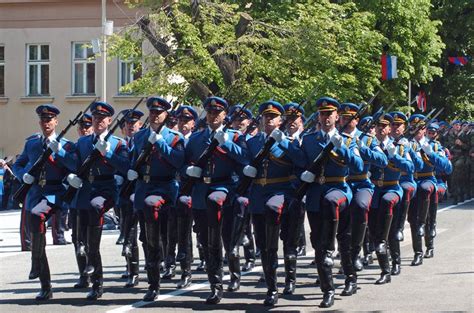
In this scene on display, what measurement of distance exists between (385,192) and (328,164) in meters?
2.48

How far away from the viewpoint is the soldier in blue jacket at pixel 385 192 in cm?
Result: 1387

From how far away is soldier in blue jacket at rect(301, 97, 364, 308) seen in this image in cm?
1176

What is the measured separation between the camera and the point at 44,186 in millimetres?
12516

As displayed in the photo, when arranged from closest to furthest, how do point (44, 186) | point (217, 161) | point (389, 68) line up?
point (217, 161) → point (44, 186) → point (389, 68)

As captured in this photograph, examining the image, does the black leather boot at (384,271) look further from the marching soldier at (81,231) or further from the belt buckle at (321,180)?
the marching soldier at (81,231)

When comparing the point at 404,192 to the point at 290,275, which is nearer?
the point at 290,275

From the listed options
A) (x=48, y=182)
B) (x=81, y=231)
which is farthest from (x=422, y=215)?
(x=48, y=182)

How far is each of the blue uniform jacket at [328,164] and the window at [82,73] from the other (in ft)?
93.8

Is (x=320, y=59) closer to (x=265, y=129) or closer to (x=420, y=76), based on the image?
(x=420, y=76)

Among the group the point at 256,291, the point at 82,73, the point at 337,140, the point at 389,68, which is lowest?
the point at 256,291

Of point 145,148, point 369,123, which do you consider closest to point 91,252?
point 145,148

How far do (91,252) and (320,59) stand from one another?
50.6ft

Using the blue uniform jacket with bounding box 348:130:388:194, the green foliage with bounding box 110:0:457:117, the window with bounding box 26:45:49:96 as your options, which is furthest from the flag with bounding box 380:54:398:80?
the blue uniform jacket with bounding box 348:130:388:194

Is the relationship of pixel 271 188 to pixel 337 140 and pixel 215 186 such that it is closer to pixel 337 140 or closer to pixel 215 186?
pixel 215 186
